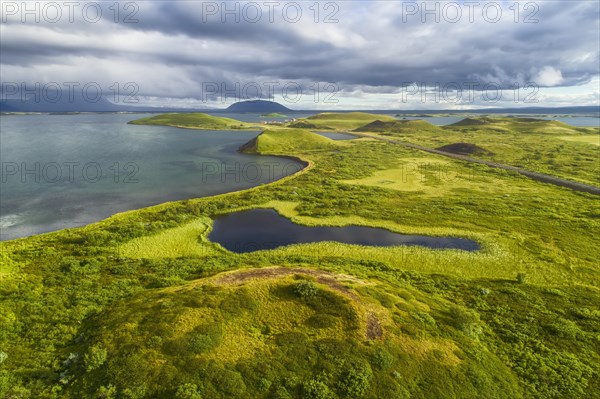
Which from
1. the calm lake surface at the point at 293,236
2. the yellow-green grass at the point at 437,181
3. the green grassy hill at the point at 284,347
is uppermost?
the yellow-green grass at the point at 437,181

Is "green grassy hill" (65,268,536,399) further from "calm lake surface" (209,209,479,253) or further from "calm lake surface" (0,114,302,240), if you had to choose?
"calm lake surface" (0,114,302,240)

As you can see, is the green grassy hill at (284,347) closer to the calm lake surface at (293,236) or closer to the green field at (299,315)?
the green field at (299,315)

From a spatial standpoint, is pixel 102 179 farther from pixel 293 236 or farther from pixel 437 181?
pixel 437 181

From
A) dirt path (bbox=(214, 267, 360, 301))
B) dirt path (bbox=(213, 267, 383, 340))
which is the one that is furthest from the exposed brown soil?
dirt path (bbox=(214, 267, 360, 301))

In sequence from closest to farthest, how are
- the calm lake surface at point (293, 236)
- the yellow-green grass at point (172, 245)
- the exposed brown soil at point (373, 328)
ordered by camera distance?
the exposed brown soil at point (373, 328)
the yellow-green grass at point (172, 245)
the calm lake surface at point (293, 236)

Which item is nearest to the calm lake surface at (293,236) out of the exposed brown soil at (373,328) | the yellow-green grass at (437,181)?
the exposed brown soil at (373,328)

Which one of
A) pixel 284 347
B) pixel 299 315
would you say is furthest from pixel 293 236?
pixel 284 347
